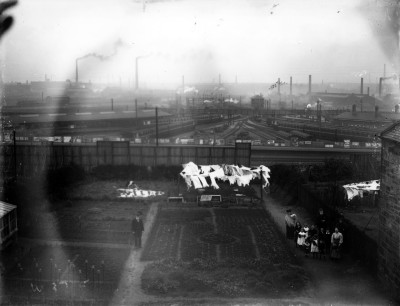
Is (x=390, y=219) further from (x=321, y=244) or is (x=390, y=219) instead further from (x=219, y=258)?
(x=219, y=258)

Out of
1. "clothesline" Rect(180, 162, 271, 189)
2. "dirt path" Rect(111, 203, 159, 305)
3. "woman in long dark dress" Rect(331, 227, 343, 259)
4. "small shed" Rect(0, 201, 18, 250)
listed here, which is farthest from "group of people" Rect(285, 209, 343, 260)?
"small shed" Rect(0, 201, 18, 250)

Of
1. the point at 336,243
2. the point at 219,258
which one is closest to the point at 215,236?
the point at 219,258

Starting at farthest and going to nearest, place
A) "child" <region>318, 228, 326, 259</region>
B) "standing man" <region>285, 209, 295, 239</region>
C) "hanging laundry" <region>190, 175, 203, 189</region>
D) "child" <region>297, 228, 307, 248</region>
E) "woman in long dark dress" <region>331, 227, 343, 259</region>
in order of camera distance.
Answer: "hanging laundry" <region>190, 175, 203, 189</region> → "standing man" <region>285, 209, 295, 239</region> → "child" <region>297, 228, 307, 248</region> → "child" <region>318, 228, 326, 259</region> → "woman in long dark dress" <region>331, 227, 343, 259</region>

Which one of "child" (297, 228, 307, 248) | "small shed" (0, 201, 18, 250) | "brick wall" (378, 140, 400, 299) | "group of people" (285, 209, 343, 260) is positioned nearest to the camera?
"brick wall" (378, 140, 400, 299)

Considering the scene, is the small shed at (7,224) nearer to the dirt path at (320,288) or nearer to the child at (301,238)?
the dirt path at (320,288)

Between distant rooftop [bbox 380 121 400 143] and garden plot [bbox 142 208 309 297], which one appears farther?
garden plot [bbox 142 208 309 297]

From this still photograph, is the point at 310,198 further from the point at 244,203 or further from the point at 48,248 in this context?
the point at 48,248

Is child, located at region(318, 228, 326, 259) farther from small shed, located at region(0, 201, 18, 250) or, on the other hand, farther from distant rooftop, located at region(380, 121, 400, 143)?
→ small shed, located at region(0, 201, 18, 250)
